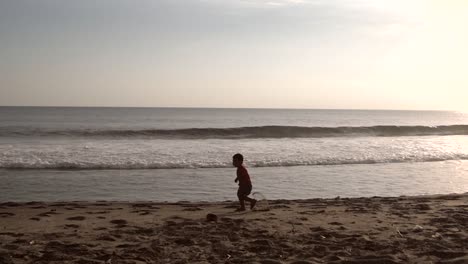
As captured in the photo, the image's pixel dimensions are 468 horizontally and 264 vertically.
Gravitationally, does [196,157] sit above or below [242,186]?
below

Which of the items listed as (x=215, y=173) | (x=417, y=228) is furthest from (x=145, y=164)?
(x=417, y=228)

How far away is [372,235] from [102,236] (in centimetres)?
386

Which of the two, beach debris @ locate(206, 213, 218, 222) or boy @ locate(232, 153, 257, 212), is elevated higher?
boy @ locate(232, 153, 257, 212)

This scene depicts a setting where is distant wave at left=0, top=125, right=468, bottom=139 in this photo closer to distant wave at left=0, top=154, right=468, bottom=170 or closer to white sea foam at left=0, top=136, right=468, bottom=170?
white sea foam at left=0, top=136, right=468, bottom=170

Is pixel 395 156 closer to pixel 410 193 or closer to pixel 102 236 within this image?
pixel 410 193

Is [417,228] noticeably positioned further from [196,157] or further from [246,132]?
[246,132]

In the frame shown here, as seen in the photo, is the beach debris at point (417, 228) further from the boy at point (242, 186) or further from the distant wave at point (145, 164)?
the distant wave at point (145, 164)

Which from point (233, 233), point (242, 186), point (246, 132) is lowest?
point (233, 233)

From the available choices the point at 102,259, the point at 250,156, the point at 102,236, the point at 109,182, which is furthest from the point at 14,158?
the point at 102,259

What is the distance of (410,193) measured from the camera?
1166 centimetres

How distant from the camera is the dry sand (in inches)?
210

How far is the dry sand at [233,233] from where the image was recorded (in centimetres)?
534

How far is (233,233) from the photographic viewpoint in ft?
21.3

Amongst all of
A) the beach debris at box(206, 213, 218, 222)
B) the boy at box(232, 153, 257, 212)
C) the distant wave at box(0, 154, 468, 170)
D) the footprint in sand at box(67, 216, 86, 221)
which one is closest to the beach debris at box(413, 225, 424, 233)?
the boy at box(232, 153, 257, 212)
